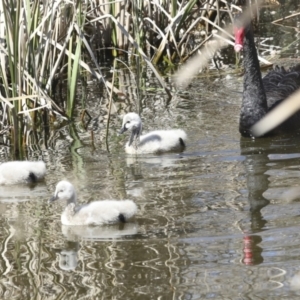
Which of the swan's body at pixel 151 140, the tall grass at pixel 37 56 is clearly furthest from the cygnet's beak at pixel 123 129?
the tall grass at pixel 37 56

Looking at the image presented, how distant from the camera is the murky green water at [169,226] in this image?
13.4 ft

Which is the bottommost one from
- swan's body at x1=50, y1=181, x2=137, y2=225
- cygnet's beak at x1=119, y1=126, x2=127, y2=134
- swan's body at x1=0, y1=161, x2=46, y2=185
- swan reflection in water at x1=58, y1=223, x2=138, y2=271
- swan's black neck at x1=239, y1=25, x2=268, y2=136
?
swan reflection in water at x1=58, y1=223, x2=138, y2=271

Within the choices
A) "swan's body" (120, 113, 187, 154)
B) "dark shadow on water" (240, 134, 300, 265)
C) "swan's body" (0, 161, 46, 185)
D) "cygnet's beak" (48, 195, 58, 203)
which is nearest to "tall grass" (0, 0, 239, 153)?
"swan's body" (120, 113, 187, 154)

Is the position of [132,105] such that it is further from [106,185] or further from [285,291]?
[285,291]

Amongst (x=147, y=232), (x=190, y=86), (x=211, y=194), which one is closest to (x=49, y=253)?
(x=147, y=232)

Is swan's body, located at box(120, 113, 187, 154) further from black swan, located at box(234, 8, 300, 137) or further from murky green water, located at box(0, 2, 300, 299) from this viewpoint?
black swan, located at box(234, 8, 300, 137)

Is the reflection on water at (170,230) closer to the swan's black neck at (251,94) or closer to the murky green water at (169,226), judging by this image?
the murky green water at (169,226)

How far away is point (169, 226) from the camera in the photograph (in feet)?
16.3

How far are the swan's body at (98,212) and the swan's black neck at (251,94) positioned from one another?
2393mm

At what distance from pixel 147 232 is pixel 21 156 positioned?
2.36 meters

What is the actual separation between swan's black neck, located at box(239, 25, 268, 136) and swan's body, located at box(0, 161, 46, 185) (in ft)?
6.43

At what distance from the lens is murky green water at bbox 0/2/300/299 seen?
408cm

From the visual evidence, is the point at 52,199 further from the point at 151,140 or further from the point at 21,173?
the point at 151,140

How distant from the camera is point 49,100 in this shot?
279 inches
